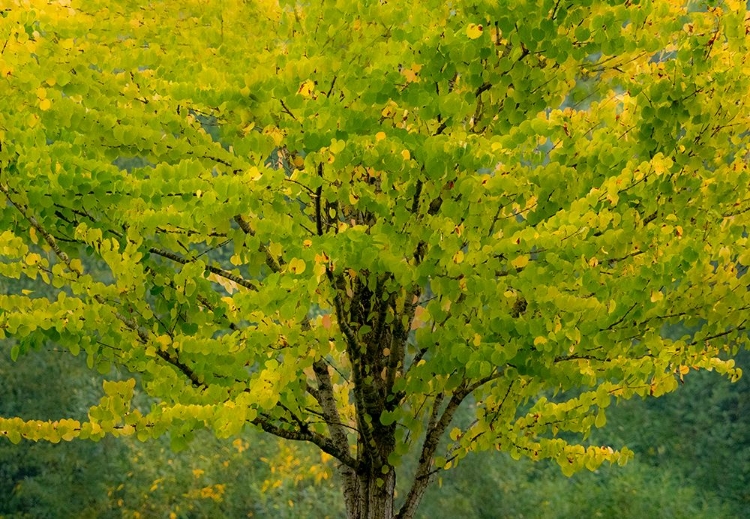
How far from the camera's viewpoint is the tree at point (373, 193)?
301 centimetres

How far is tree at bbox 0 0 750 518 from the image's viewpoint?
301cm

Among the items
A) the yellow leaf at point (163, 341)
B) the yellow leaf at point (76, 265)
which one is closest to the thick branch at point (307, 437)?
the yellow leaf at point (163, 341)

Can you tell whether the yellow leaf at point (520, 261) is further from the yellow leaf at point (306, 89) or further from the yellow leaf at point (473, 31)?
the yellow leaf at point (306, 89)

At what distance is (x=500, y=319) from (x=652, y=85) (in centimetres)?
111

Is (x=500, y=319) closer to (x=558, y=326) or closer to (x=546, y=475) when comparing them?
(x=558, y=326)

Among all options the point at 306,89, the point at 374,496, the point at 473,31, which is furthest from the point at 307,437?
the point at 473,31

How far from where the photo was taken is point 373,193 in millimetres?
3492

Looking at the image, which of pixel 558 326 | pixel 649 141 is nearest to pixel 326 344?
pixel 558 326

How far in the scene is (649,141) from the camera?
3211 mm

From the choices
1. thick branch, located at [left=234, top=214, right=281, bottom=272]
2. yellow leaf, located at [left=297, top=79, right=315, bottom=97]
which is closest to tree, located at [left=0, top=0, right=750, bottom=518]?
yellow leaf, located at [left=297, top=79, right=315, bottom=97]

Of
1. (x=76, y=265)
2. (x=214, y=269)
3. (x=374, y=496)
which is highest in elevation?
(x=214, y=269)

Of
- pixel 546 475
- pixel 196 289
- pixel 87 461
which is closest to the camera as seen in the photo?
pixel 196 289

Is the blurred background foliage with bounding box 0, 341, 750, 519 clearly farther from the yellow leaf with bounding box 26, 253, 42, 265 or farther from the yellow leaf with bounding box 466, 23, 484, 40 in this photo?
the yellow leaf with bounding box 466, 23, 484, 40

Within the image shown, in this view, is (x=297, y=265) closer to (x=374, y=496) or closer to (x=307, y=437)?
(x=307, y=437)
